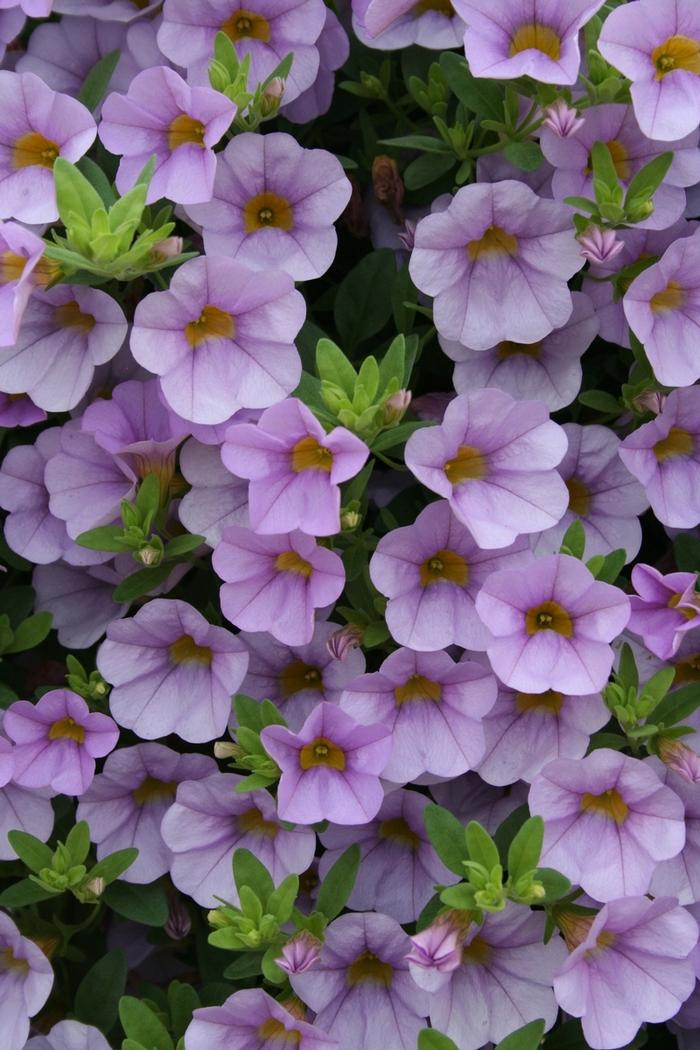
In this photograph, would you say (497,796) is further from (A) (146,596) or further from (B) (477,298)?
(B) (477,298)

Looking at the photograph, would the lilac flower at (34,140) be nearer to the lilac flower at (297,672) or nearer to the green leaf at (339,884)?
the lilac flower at (297,672)

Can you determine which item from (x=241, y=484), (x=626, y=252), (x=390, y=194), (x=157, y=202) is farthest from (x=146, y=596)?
(x=626, y=252)

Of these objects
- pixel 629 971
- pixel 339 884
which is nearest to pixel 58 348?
pixel 339 884

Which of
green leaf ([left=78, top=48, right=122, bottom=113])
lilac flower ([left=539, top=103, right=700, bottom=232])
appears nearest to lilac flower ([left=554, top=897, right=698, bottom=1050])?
lilac flower ([left=539, top=103, right=700, bottom=232])

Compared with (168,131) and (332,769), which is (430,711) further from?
(168,131)

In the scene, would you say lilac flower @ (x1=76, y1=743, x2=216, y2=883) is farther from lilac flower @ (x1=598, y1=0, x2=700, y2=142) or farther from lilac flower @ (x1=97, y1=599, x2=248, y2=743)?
lilac flower @ (x1=598, y1=0, x2=700, y2=142)

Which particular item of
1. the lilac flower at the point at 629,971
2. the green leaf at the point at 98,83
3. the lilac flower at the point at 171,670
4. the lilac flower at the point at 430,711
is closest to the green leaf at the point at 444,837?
the lilac flower at the point at 430,711
